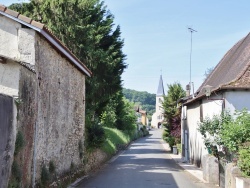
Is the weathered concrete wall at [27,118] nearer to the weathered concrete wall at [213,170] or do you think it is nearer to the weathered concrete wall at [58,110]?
the weathered concrete wall at [58,110]

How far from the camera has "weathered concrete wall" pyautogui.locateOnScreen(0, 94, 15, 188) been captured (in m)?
7.54

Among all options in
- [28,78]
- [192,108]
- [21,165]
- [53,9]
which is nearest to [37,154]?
[21,165]

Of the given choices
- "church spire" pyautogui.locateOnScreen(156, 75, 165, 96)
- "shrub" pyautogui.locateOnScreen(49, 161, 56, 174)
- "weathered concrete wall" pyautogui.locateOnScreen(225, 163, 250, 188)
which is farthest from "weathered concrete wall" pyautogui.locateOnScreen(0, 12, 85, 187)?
"church spire" pyautogui.locateOnScreen(156, 75, 165, 96)

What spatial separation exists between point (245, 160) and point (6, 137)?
666 centimetres

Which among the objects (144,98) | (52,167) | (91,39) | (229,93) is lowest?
(52,167)

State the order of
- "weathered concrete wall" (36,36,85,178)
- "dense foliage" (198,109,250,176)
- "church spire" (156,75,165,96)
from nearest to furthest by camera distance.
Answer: "dense foliage" (198,109,250,176) < "weathered concrete wall" (36,36,85,178) < "church spire" (156,75,165,96)

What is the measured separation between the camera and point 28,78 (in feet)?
32.3

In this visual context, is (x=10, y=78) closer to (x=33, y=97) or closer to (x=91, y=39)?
(x=33, y=97)

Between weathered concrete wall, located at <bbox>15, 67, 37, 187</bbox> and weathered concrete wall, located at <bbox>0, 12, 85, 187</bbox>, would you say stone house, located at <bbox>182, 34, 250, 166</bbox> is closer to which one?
weathered concrete wall, located at <bbox>0, 12, 85, 187</bbox>

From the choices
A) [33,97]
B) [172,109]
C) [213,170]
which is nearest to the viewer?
→ [33,97]

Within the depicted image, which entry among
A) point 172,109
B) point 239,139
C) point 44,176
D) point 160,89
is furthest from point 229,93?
point 160,89

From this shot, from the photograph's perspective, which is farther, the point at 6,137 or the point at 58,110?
the point at 58,110

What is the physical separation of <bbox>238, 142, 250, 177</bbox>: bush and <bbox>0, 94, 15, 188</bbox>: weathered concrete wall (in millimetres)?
6437

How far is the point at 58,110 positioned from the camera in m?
13.8
